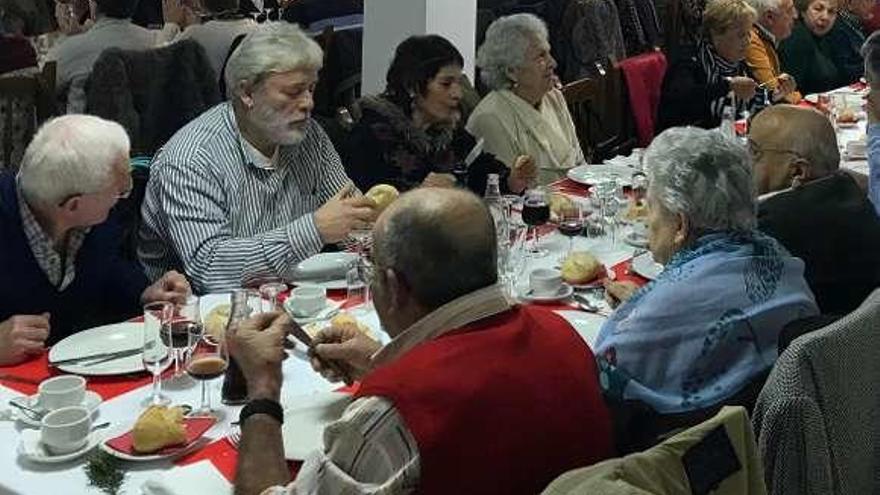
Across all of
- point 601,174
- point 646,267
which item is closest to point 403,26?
point 601,174

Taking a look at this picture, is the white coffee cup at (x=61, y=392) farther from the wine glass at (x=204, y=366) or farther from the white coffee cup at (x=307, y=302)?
the white coffee cup at (x=307, y=302)

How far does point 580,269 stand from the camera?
8.91 ft

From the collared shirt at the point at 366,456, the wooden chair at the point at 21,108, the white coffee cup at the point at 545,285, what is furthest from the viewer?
the wooden chair at the point at 21,108

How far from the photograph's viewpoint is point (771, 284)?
209cm

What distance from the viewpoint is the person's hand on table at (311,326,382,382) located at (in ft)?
6.76

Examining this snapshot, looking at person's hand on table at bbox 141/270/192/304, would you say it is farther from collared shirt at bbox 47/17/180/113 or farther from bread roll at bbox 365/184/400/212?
collared shirt at bbox 47/17/180/113

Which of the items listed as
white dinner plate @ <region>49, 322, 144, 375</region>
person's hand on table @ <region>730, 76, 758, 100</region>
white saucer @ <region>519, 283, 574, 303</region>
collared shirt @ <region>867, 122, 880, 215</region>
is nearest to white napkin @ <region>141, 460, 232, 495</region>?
white dinner plate @ <region>49, 322, 144, 375</region>

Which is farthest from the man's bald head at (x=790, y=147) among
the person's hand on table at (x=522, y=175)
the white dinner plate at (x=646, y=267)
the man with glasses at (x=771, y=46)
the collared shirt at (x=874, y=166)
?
the man with glasses at (x=771, y=46)

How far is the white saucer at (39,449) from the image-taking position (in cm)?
183

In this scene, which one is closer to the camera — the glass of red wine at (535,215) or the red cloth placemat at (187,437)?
the red cloth placemat at (187,437)

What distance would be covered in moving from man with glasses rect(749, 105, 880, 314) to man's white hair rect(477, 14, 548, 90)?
60.6 inches

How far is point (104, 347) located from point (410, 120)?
63.4 inches

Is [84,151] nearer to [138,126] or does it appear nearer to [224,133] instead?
[224,133]

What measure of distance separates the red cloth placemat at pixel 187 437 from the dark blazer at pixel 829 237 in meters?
1.34
